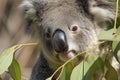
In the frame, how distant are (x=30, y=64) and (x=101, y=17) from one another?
8.47 feet

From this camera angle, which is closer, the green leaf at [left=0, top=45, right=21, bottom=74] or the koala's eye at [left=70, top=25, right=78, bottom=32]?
the green leaf at [left=0, top=45, right=21, bottom=74]

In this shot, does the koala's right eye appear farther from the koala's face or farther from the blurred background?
the blurred background

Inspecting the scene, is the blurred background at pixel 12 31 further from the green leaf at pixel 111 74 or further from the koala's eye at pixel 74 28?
the green leaf at pixel 111 74

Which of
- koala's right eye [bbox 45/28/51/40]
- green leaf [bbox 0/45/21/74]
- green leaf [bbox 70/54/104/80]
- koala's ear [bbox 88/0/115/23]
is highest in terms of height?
koala's ear [bbox 88/0/115/23]

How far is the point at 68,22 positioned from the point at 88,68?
49 centimetres

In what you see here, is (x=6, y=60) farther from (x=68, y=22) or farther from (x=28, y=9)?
(x=28, y=9)

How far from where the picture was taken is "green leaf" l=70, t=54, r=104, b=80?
7.94ft

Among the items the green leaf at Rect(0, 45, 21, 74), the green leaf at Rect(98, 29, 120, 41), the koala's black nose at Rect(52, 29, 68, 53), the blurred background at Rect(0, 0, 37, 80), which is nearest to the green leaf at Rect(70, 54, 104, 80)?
the green leaf at Rect(98, 29, 120, 41)

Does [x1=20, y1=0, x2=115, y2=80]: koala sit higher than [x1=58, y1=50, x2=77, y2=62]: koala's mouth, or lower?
higher

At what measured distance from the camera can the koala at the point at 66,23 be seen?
275cm

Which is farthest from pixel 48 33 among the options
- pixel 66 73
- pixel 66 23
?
pixel 66 73

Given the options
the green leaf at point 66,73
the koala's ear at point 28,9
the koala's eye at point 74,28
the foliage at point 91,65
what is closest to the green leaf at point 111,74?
the foliage at point 91,65

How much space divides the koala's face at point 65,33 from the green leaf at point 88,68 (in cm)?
27

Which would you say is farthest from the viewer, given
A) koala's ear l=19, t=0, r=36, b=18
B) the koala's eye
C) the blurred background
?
the blurred background
